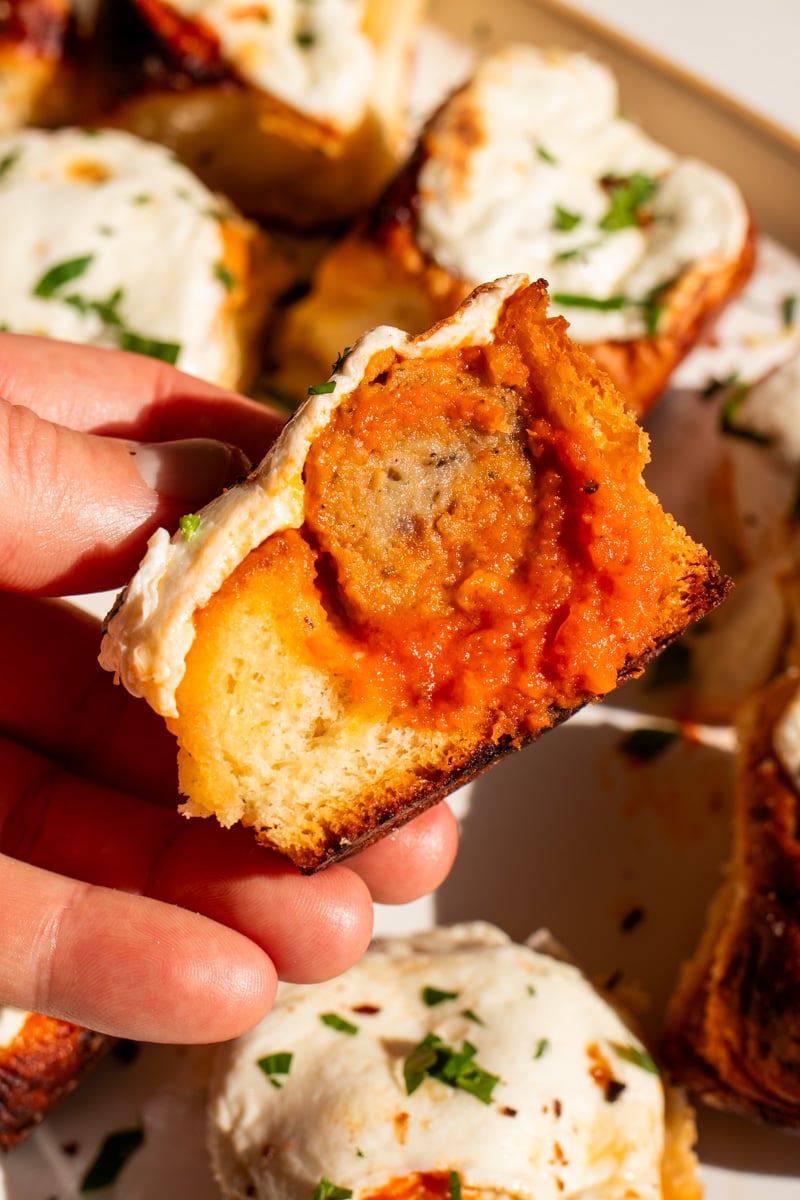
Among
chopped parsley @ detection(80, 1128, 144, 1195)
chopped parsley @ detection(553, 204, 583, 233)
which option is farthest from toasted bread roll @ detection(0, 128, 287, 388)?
chopped parsley @ detection(80, 1128, 144, 1195)

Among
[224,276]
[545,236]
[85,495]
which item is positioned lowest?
[224,276]

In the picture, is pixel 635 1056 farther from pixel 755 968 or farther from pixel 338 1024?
pixel 338 1024

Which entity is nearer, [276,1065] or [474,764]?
[474,764]

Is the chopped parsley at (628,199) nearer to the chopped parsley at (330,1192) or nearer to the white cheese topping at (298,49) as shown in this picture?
the white cheese topping at (298,49)

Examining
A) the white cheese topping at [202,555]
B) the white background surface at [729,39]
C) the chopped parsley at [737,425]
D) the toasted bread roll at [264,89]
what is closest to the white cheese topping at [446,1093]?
the white cheese topping at [202,555]

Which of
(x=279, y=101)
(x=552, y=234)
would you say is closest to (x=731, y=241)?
(x=552, y=234)

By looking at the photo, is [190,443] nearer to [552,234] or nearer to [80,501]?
[80,501]

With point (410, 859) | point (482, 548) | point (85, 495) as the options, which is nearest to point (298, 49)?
point (85, 495)
